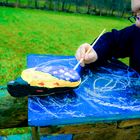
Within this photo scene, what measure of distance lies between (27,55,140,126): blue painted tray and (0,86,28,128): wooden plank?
1.05 feet

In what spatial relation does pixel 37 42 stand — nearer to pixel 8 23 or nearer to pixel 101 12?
pixel 8 23

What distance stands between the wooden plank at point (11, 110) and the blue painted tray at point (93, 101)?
0.32 meters

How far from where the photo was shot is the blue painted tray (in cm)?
168

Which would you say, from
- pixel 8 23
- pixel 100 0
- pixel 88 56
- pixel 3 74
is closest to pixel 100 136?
pixel 88 56

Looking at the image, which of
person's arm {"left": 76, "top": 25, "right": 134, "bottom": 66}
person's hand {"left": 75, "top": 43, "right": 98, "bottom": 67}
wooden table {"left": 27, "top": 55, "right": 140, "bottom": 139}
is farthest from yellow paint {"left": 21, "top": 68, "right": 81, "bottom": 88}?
person's arm {"left": 76, "top": 25, "right": 134, "bottom": 66}

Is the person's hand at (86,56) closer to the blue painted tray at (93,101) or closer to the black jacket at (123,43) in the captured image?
the blue painted tray at (93,101)

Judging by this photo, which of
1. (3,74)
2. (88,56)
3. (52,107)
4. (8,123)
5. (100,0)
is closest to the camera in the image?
(52,107)

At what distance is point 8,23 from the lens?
12648mm

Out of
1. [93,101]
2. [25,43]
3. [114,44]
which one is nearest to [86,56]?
[114,44]

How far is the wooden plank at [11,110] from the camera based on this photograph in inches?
83.5

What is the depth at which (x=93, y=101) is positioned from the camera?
6.15ft

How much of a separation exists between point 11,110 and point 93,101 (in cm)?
58

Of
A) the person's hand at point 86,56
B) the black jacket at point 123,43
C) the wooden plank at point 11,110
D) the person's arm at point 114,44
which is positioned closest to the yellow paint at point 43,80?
the wooden plank at point 11,110

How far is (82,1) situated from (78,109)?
72.3ft
